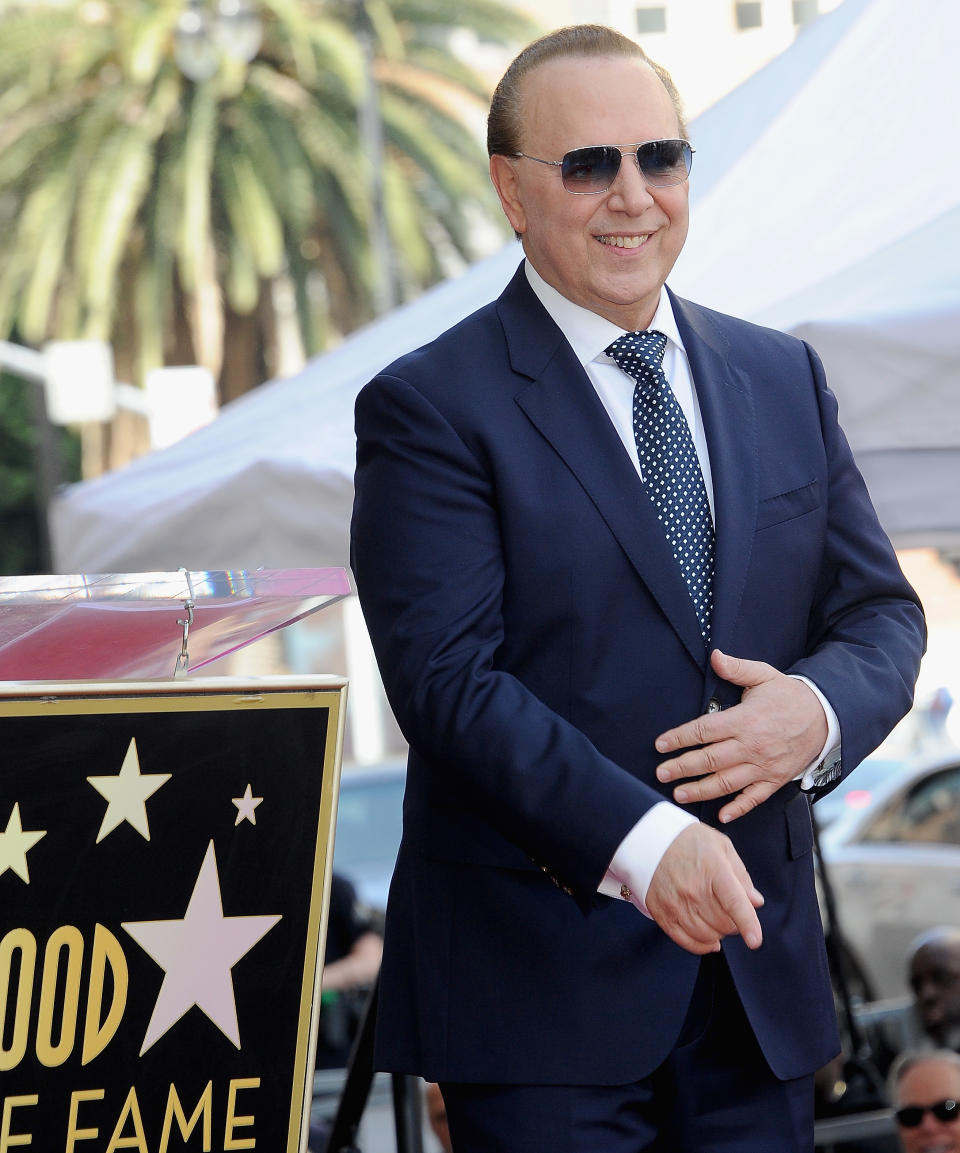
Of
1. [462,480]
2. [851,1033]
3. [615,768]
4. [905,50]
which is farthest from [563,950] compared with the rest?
[851,1033]

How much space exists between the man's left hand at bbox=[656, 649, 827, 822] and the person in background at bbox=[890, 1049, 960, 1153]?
243 centimetres

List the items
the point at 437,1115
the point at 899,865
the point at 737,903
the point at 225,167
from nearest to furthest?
the point at 737,903 → the point at 437,1115 → the point at 899,865 → the point at 225,167

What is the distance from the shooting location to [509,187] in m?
2.30

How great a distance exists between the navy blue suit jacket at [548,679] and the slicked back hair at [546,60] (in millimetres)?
258

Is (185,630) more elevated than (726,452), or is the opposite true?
(726,452)

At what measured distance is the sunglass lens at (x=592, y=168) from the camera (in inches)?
85.3

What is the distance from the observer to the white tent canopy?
9.07 feet

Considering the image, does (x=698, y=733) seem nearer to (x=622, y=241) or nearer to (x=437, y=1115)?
(x=622, y=241)

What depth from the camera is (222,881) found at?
2.07 metres

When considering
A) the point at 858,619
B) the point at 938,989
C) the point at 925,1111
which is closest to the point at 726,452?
the point at 858,619

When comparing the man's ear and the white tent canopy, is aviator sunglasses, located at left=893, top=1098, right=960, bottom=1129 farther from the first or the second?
the man's ear

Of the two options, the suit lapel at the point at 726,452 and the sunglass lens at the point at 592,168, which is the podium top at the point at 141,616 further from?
the sunglass lens at the point at 592,168

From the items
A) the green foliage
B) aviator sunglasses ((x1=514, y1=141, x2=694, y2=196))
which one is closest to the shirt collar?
aviator sunglasses ((x1=514, y1=141, x2=694, y2=196))

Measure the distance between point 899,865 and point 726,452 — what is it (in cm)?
719
